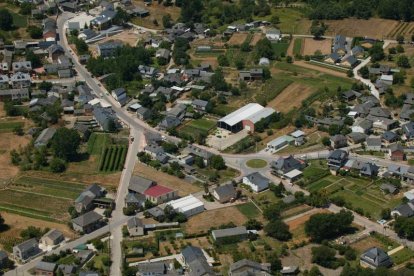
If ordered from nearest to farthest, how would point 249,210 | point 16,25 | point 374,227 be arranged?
point 374,227 → point 249,210 → point 16,25

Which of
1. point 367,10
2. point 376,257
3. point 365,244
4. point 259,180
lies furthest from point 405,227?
point 367,10

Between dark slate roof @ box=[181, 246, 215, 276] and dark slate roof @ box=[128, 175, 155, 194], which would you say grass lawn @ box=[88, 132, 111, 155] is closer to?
dark slate roof @ box=[128, 175, 155, 194]

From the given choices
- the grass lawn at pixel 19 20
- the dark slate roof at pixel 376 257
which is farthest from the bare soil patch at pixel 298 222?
the grass lawn at pixel 19 20

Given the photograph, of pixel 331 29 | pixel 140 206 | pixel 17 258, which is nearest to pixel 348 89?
pixel 331 29

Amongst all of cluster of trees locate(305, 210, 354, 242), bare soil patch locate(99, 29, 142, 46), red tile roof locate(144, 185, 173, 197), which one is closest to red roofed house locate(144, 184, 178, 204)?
red tile roof locate(144, 185, 173, 197)

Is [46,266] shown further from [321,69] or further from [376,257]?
[321,69]

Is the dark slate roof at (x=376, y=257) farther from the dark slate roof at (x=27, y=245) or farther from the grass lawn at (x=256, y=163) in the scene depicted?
the dark slate roof at (x=27, y=245)

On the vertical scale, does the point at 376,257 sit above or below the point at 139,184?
above
